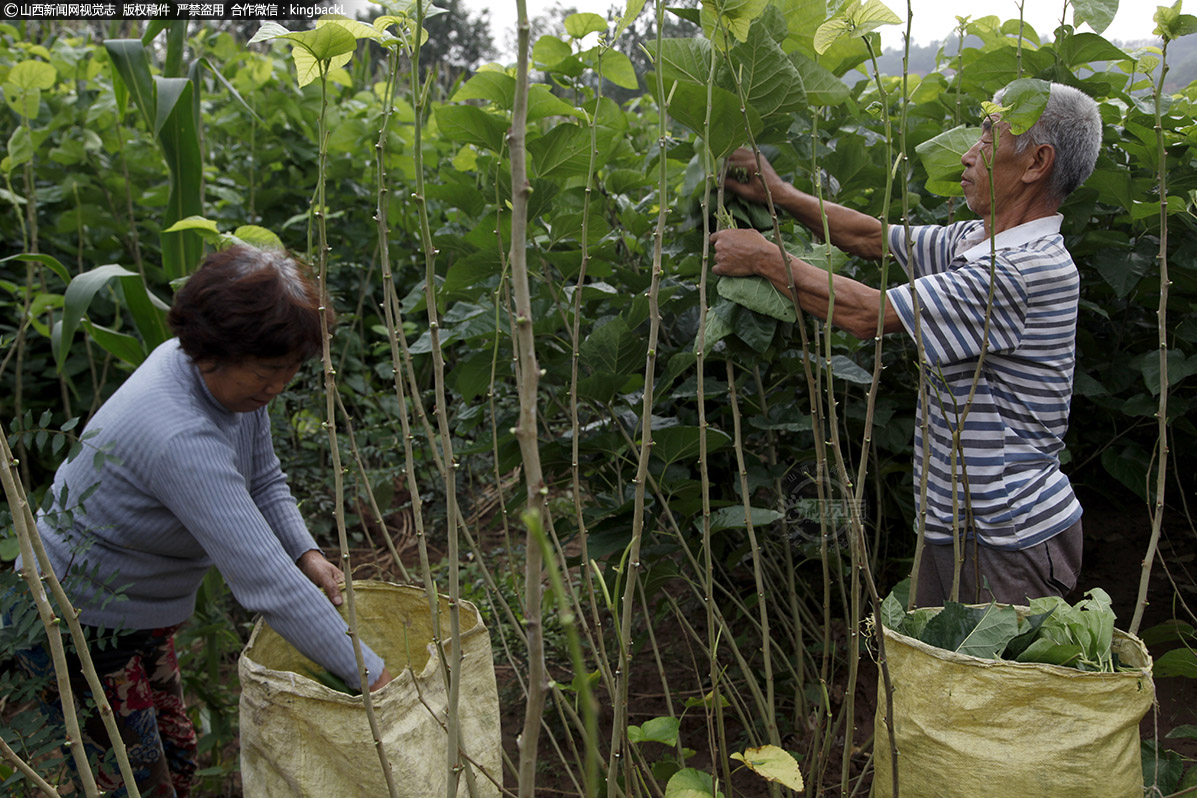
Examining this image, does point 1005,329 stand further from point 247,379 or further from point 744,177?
point 247,379

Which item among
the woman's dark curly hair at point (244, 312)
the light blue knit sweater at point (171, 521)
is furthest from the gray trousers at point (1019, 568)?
the woman's dark curly hair at point (244, 312)

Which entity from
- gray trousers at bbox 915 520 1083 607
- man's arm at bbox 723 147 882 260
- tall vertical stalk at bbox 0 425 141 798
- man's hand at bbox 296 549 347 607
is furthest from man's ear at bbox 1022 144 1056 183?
tall vertical stalk at bbox 0 425 141 798

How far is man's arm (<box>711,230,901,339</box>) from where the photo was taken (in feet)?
4.89

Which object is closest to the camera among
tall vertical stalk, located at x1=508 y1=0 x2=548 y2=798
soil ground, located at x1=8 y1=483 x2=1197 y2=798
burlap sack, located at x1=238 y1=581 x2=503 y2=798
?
tall vertical stalk, located at x1=508 y1=0 x2=548 y2=798

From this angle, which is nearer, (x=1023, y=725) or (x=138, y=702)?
(x=1023, y=725)

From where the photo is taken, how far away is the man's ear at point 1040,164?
1.62 meters

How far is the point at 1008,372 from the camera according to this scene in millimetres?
1635

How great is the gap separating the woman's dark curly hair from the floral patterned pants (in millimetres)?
586

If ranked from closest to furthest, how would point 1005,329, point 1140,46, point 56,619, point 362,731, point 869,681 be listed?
point 56,619 → point 362,731 → point 1005,329 → point 1140,46 → point 869,681

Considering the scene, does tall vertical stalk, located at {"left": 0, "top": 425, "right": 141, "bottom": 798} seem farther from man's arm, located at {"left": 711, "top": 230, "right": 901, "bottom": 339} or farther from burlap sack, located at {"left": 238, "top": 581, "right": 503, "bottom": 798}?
man's arm, located at {"left": 711, "top": 230, "right": 901, "bottom": 339}

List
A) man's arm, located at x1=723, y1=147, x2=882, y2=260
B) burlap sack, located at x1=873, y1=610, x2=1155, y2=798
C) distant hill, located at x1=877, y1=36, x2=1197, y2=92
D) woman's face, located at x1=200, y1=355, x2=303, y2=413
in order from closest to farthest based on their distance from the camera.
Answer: burlap sack, located at x1=873, y1=610, x2=1155, y2=798
woman's face, located at x1=200, y1=355, x2=303, y2=413
man's arm, located at x1=723, y1=147, x2=882, y2=260
distant hill, located at x1=877, y1=36, x2=1197, y2=92

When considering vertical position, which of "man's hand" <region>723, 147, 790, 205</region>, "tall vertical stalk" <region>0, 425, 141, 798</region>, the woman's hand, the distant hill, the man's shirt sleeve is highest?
the distant hill

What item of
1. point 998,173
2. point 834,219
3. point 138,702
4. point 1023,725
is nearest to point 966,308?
point 998,173

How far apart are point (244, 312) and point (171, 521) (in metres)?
0.42
